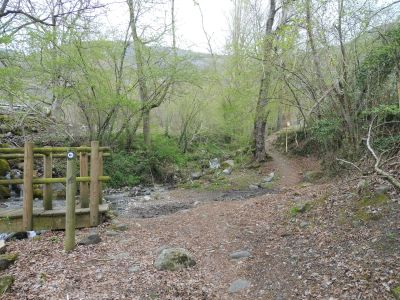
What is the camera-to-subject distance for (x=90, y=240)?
584 cm

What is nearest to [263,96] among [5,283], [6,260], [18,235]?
[18,235]

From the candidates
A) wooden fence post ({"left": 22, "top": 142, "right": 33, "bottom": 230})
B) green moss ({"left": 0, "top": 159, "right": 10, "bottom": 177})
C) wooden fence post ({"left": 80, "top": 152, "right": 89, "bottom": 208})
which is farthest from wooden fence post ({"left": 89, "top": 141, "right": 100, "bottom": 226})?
green moss ({"left": 0, "top": 159, "right": 10, "bottom": 177})

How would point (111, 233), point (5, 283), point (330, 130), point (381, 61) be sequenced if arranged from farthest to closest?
point (330, 130), point (381, 61), point (111, 233), point (5, 283)

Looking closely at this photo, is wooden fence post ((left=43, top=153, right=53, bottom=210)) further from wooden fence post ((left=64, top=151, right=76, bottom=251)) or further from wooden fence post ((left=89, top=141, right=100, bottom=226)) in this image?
wooden fence post ((left=64, top=151, right=76, bottom=251))

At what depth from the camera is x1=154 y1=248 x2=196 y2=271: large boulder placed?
4.80 m

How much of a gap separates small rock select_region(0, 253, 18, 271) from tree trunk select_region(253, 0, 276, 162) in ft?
35.2

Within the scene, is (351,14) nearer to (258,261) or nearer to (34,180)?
(258,261)

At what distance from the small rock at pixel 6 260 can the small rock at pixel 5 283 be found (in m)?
0.63

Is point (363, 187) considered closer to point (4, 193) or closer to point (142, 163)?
point (4, 193)

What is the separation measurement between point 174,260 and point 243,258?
109cm

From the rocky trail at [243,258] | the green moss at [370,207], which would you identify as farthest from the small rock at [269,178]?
the green moss at [370,207]

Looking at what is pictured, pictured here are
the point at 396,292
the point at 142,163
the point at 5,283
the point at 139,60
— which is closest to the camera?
the point at 396,292

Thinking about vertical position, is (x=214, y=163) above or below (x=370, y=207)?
above

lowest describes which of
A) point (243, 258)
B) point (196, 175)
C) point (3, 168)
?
point (243, 258)
